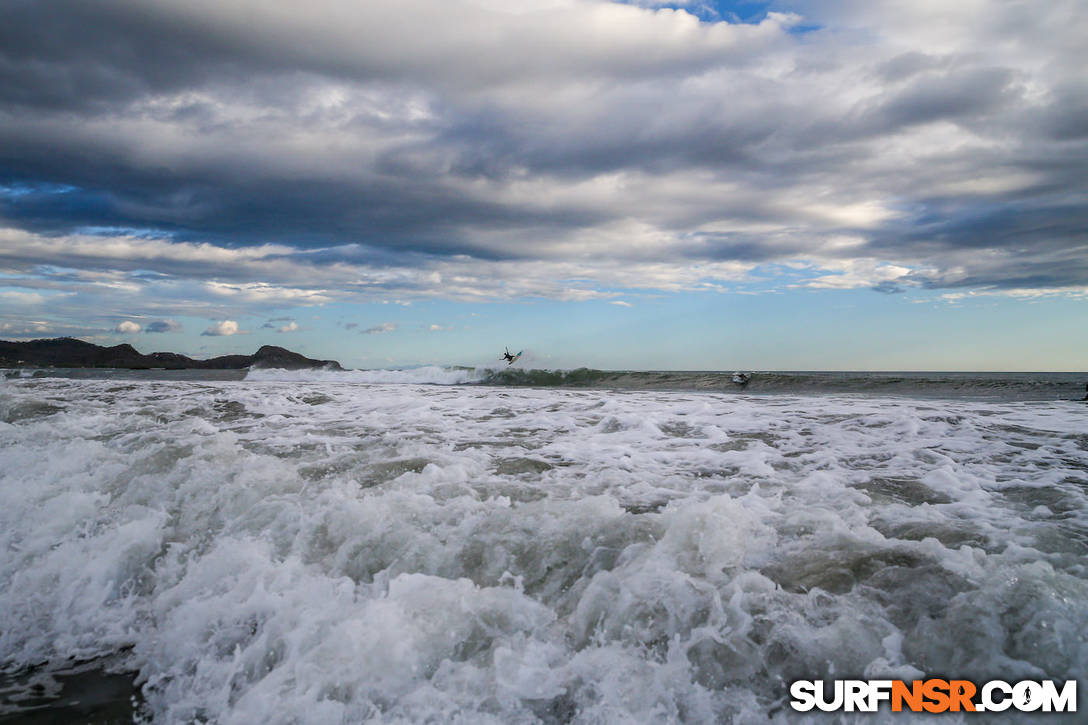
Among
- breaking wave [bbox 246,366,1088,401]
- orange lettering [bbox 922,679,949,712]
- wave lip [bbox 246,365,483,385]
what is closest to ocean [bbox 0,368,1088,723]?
orange lettering [bbox 922,679,949,712]

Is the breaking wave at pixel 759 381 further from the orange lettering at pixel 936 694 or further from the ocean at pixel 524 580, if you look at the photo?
the orange lettering at pixel 936 694

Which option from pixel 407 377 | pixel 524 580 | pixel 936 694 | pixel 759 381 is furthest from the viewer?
pixel 407 377

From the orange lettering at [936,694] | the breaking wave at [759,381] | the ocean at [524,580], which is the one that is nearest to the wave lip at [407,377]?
the breaking wave at [759,381]

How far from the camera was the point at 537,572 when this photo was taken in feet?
9.96

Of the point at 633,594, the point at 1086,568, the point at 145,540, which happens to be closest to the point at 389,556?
the point at 633,594

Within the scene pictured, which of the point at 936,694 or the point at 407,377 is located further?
the point at 407,377

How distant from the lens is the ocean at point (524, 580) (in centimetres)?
227

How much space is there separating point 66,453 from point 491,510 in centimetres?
488

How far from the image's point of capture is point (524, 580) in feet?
9.79

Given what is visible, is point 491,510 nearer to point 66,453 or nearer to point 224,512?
point 224,512

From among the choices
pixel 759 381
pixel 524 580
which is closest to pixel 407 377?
pixel 759 381

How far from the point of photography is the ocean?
2266 mm

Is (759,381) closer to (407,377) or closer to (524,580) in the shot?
(407,377)

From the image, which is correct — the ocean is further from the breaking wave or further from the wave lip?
the wave lip
